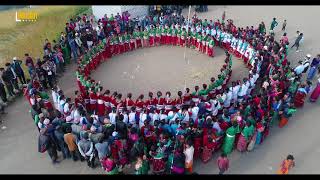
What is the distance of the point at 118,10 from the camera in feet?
63.5

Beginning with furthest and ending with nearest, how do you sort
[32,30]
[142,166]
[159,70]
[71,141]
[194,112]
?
[32,30], [159,70], [194,112], [71,141], [142,166]

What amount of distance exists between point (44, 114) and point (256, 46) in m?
9.09

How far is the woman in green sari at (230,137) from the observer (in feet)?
33.9

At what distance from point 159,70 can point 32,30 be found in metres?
8.30

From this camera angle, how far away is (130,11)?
65.0 ft

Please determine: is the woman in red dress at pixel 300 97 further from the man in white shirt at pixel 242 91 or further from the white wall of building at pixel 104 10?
the white wall of building at pixel 104 10

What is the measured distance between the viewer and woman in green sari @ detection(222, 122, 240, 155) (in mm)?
10336

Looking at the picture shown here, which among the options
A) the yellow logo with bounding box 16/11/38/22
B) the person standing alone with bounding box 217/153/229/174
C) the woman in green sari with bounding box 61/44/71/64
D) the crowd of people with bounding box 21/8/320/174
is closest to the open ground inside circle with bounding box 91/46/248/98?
the crowd of people with bounding box 21/8/320/174

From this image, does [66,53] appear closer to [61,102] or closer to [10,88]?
[10,88]

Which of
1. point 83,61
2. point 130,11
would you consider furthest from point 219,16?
point 83,61

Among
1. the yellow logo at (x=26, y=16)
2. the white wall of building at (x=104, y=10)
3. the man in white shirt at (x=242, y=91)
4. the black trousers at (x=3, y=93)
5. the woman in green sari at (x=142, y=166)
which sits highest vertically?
the white wall of building at (x=104, y=10)

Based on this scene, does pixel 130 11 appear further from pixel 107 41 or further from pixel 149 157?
pixel 149 157

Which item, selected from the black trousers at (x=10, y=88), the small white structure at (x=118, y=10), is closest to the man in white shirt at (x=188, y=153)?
the black trousers at (x=10, y=88)

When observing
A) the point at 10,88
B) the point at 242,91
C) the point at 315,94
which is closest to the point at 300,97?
the point at 315,94
